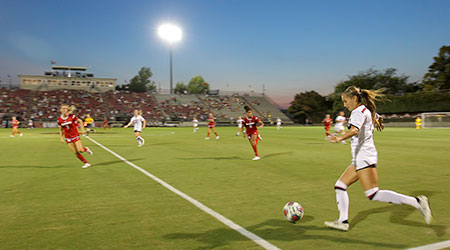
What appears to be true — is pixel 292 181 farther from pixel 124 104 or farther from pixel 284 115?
pixel 284 115

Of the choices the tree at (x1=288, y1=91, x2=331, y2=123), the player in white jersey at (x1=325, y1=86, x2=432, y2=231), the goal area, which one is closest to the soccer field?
the player in white jersey at (x1=325, y1=86, x2=432, y2=231)

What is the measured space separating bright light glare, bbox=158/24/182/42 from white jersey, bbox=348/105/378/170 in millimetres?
70223

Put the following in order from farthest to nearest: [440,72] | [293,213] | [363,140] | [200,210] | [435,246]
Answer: [440,72] < [200,210] < [293,213] < [363,140] < [435,246]

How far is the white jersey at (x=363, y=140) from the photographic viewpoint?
14.5 ft

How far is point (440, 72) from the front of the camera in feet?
229

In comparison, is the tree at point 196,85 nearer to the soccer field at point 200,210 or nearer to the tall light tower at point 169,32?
the tall light tower at point 169,32

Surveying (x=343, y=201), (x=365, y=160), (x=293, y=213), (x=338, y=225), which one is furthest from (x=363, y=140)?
(x=293, y=213)

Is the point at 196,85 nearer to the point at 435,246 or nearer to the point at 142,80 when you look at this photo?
the point at 142,80

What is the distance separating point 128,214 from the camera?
17.6 feet

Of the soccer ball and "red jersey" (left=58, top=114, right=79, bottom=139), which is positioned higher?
"red jersey" (left=58, top=114, right=79, bottom=139)

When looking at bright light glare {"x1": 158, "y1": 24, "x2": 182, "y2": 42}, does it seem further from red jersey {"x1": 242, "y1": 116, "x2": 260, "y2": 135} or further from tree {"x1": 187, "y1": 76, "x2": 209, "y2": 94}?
tree {"x1": 187, "y1": 76, "x2": 209, "y2": 94}

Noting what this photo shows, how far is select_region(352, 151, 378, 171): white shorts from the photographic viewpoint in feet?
14.5

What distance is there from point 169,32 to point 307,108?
41025mm

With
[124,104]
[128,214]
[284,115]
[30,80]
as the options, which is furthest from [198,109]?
[128,214]
